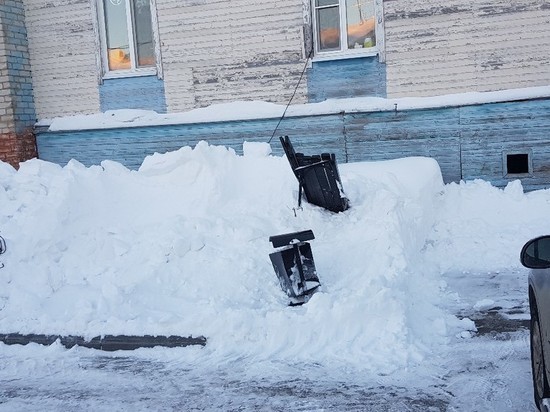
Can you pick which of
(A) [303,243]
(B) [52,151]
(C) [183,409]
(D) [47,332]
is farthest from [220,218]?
(B) [52,151]

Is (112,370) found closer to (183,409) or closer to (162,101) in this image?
(183,409)

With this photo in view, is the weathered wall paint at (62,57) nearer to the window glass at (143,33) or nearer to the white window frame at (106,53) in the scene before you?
the white window frame at (106,53)

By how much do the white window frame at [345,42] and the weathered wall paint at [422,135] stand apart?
1.10 meters

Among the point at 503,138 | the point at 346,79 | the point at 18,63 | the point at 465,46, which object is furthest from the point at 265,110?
the point at 18,63

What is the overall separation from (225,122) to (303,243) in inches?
194

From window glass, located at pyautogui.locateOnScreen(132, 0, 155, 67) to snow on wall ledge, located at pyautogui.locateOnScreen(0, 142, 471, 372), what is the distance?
3.38m

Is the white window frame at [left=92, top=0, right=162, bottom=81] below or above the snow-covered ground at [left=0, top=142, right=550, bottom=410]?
above

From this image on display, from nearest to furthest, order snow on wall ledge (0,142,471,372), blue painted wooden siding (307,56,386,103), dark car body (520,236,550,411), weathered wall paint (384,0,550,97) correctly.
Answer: dark car body (520,236,550,411)
snow on wall ledge (0,142,471,372)
weathered wall paint (384,0,550,97)
blue painted wooden siding (307,56,386,103)

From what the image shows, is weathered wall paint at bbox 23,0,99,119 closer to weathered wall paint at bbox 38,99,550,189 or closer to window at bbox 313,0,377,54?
weathered wall paint at bbox 38,99,550,189

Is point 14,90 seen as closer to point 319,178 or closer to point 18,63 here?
point 18,63

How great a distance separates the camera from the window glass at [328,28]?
33.5 ft

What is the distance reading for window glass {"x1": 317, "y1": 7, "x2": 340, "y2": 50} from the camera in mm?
10211

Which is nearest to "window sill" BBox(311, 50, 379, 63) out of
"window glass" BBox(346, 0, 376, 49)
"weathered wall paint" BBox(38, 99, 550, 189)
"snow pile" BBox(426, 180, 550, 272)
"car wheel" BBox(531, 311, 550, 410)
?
"window glass" BBox(346, 0, 376, 49)

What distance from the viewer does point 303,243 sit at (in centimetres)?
590
